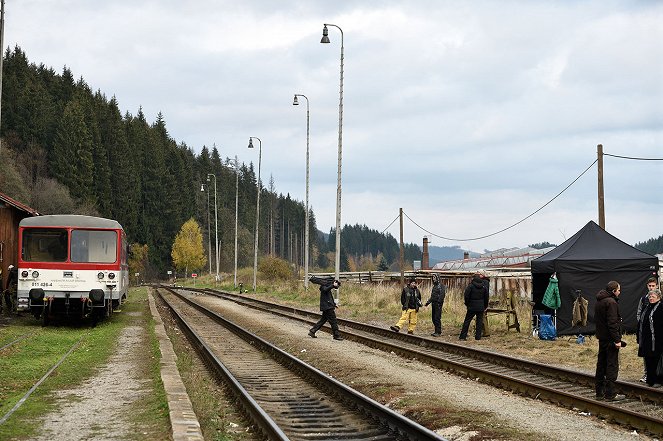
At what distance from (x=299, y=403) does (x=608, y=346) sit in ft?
15.1

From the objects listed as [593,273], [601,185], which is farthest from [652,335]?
[601,185]

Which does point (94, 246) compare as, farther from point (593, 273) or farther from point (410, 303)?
point (593, 273)

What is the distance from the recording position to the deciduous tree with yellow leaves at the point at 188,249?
337 feet

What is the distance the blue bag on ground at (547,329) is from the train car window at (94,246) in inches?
480

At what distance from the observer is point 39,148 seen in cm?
9081

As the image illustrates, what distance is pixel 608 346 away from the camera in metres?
11.3

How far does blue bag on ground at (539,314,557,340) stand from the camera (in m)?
20.4

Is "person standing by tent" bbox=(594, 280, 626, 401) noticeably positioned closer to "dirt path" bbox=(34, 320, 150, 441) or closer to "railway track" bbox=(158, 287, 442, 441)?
"railway track" bbox=(158, 287, 442, 441)

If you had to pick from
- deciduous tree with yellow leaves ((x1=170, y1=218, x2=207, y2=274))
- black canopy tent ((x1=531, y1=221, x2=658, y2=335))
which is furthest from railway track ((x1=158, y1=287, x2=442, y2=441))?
deciduous tree with yellow leaves ((x1=170, y1=218, x2=207, y2=274))

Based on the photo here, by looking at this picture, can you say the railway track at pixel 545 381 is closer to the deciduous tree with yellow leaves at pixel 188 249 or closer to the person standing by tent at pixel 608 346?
the person standing by tent at pixel 608 346

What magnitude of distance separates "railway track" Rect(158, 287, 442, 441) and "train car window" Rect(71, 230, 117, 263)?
19.0 feet

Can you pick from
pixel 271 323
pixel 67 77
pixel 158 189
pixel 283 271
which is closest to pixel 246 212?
pixel 158 189

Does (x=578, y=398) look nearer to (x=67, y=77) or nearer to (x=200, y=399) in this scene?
(x=200, y=399)

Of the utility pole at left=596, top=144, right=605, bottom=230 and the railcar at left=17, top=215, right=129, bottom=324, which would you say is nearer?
the railcar at left=17, top=215, right=129, bottom=324
